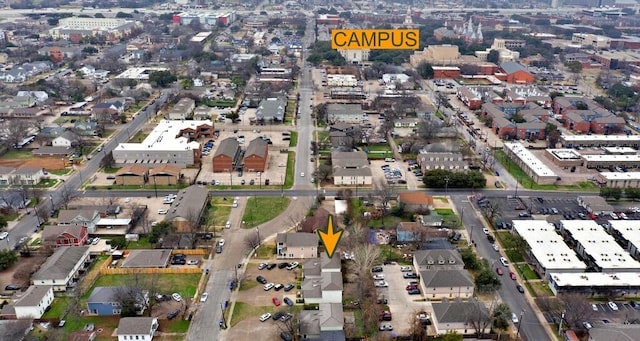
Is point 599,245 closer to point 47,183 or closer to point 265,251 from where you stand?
point 265,251

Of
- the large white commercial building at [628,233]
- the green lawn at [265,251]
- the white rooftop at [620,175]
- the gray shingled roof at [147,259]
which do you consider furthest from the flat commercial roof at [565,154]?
the gray shingled roof at [147,259]

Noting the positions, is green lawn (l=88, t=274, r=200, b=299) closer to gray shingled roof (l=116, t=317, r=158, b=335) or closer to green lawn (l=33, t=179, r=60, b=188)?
gray shingled roof (l=116, t=317, r=158, b=335)

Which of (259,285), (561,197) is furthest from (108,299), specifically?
(561,197)

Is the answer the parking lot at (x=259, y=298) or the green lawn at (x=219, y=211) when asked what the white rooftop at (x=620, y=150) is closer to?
the parking lot at (x=259, y=298)

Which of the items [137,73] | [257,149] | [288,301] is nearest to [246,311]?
[288,301]

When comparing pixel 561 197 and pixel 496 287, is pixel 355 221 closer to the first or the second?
pixel 496 287

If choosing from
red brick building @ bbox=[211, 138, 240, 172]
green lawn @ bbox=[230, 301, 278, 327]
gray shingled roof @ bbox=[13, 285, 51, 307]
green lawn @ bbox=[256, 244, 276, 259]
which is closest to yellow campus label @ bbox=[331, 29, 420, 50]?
red brick building @ bbox=[211, 138, 240, 172]
